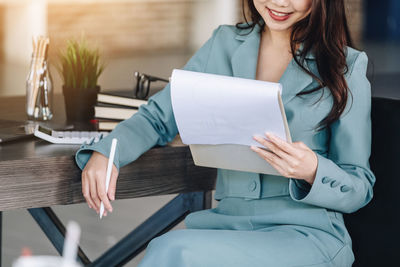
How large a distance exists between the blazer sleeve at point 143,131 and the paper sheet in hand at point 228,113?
20 cm

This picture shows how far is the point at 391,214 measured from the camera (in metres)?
1.61

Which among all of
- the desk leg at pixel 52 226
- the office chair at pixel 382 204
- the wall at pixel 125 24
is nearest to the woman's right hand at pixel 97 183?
the office chair at pixel 382 204

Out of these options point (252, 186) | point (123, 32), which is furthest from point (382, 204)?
point (123, 32)

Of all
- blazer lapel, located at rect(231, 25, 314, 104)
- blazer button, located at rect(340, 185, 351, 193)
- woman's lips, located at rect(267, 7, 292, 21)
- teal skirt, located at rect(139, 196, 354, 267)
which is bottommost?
teal skirt, located at rect(139, 196, 354, 267)

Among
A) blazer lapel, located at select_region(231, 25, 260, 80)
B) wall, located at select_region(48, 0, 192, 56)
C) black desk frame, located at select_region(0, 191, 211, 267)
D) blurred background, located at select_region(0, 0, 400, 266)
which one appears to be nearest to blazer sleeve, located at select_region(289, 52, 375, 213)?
blazer lapel, located at select_region(231, 25, 260, 80)

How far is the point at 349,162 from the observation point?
1548 millimetres

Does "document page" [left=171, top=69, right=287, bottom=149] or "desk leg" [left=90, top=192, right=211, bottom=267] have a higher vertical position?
"document page" [left=171, top=69, right=287, bottom=149]

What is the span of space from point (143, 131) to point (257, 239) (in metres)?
0.42

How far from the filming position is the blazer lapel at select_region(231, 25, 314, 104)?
161 cm

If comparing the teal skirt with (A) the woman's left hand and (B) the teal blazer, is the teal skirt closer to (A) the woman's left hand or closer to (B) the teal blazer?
(B) the teal blazer

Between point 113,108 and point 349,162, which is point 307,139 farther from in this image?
point 113,108

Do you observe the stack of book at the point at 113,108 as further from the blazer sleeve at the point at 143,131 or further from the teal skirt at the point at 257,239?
the teal skirt at the point at 257,239

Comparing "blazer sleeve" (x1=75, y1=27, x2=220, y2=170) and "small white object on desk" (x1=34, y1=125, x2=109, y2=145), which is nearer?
"blazer sleeve" (x1=75, y1=27, x2=220, y2=170)

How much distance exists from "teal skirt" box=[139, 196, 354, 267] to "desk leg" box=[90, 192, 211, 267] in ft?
1.59
